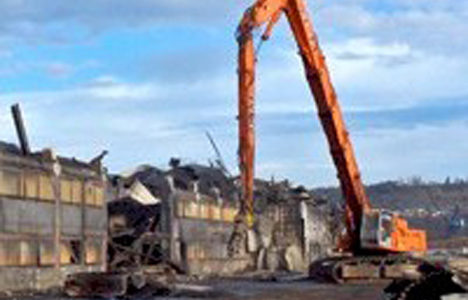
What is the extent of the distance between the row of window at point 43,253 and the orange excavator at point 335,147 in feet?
24.3

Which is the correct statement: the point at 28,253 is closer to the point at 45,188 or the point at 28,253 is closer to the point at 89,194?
the point at 45,188

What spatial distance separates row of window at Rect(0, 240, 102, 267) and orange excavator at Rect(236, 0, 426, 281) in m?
7.40

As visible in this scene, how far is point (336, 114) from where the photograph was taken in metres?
41.6

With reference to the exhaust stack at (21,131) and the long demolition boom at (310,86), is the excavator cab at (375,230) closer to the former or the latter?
the long demolition boom at (310,86)

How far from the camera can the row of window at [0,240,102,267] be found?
111 ft

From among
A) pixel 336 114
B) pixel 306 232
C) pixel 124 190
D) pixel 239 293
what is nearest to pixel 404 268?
pixel 336 114

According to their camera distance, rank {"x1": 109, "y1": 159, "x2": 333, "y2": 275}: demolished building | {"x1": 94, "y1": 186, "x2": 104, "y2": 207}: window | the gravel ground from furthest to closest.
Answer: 1. {"x1": 109, "y1": 159, "x2": 333, "y2": 275}: demolished building
2. {"x1": 94, "y1": 186, "x2": 104, "y2": 207}: window
3. the gravel ground

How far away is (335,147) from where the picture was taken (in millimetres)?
41875

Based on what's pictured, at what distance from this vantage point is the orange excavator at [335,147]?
135 feet

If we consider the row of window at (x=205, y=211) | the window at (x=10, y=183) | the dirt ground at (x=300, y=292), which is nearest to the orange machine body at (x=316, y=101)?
the dirt ground at (x=300, y=292)

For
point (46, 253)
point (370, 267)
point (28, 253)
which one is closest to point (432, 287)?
point (28, 253)

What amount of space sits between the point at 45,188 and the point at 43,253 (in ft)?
7.56

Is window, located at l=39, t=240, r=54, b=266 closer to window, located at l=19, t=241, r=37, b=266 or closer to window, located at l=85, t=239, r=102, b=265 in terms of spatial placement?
window, located at l=19, t=241, r=37, b=266

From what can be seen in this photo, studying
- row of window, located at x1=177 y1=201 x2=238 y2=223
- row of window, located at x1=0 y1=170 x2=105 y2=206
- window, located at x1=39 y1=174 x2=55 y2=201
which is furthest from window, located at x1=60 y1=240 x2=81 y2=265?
row of window, located at x1=177 y1=201 x2=238 y2=223
